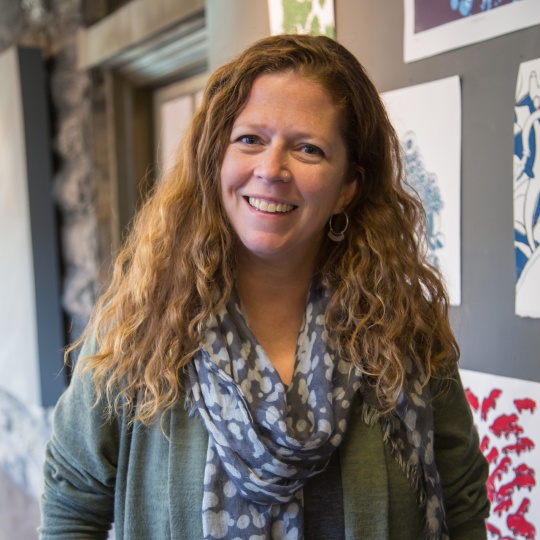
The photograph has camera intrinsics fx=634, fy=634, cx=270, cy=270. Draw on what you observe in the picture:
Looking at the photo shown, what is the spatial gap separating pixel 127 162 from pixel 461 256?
1.72 metres

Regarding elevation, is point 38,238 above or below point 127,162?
below

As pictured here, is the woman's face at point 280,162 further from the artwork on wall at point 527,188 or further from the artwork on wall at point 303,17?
the artwork on wall at point 303,17

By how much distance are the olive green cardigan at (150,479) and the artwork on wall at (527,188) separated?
0.87 ft

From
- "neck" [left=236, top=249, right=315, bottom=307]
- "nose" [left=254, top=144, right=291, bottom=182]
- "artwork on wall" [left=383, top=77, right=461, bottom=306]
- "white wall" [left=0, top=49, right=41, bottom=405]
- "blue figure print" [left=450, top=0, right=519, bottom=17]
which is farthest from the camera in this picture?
"white wall" [left=0, top=49, right=41, bottom=405]

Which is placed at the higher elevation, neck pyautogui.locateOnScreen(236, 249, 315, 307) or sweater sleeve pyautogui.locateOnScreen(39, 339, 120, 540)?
neck pyautogui.locateOnScreen(236, 249, 315, 307)

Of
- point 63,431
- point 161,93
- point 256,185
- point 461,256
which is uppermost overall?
point 161,93

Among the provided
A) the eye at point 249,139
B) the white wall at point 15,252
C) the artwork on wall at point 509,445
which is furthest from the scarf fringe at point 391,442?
the white wall at point 15,252

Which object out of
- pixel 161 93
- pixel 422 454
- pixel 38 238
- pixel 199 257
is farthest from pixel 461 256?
pixel 38 238

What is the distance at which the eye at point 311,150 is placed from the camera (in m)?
0.97

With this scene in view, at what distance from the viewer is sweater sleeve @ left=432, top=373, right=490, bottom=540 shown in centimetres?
110

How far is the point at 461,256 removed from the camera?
132 centimetres

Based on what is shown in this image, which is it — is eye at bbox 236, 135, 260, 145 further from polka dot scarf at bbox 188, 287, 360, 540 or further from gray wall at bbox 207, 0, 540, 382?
gray wall at bbox 207, 0, 540, 382

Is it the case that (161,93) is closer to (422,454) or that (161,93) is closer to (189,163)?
(189,163)

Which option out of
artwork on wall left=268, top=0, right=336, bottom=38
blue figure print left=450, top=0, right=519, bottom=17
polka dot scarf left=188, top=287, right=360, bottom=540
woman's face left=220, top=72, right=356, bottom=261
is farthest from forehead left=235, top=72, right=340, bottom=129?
artwork on wall left=268, top=0, right=336, bottom=38
